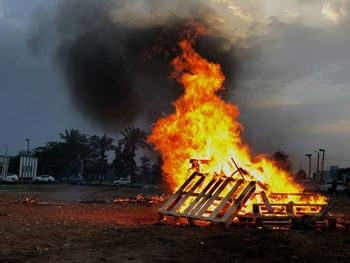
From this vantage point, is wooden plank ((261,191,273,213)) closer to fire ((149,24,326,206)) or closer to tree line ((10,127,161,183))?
fire ((149,24,326,206))

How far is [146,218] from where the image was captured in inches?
589

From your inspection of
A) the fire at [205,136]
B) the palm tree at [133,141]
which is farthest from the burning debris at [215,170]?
the palm tree at [133,141]

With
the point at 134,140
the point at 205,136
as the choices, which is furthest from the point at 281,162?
the point at 134,140

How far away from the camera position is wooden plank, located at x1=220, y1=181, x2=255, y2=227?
1237 cm

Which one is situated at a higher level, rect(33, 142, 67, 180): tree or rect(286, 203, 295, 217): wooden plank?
rect(33, 142, 67, 180): tree

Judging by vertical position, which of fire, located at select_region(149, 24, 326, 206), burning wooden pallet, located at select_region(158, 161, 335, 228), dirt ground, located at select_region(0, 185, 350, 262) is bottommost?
dirt ground, located at select_region(0, 185, 350, 262)

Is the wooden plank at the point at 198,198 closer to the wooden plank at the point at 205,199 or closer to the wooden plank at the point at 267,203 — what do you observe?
the wooden plank at the point at 205,199

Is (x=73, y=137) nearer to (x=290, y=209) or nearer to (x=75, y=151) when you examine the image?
(x=75, y=151)

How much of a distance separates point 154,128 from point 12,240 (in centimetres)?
859

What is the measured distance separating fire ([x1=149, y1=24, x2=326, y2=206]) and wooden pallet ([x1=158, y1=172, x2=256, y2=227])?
27.1 inches

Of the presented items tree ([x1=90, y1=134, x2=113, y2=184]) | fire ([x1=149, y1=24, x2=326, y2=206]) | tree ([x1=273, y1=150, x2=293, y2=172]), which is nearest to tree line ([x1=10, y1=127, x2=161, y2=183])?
tree ([x1=90, y1=134, x2=113, y2=184])

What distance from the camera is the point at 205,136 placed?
53.6ft

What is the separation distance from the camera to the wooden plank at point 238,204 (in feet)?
40.6

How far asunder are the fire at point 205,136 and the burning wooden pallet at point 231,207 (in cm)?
83
